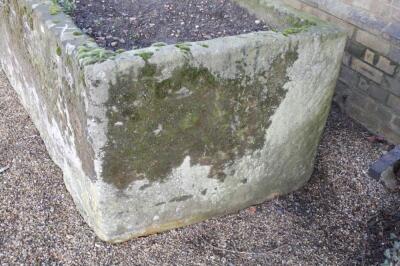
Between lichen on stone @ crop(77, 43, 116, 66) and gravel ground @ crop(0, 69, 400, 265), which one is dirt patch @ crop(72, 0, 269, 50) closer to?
lichen on stone @ crop(77, 43, 116, 66)

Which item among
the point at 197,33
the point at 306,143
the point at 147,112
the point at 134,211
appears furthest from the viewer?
the point at 306,143

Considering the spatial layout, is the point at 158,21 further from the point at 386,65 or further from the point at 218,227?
the point at 386,65

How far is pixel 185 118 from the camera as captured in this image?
2457 mm

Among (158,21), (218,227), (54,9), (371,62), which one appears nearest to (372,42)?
(371,62)

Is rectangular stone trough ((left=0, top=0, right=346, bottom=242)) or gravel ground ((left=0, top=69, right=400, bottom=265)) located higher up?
rectangular stone trough ((left=0, top=0, right=346, bottom=242))

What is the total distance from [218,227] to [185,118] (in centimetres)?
86

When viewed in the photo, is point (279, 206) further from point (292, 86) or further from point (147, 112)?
point (147, 112)

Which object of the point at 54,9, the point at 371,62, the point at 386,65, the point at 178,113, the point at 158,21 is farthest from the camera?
the point at 371,62

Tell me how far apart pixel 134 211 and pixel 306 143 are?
1213mm

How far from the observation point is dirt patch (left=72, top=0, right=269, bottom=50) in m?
2.74

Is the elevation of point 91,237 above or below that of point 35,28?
below

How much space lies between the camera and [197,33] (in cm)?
285

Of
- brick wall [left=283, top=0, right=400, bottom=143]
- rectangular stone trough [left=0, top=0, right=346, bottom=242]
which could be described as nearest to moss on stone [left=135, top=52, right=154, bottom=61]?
rectangular stone trough [left=0, top=0, right=346, bottom=242]

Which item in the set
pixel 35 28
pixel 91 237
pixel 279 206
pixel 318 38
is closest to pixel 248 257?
pixel 279 206
